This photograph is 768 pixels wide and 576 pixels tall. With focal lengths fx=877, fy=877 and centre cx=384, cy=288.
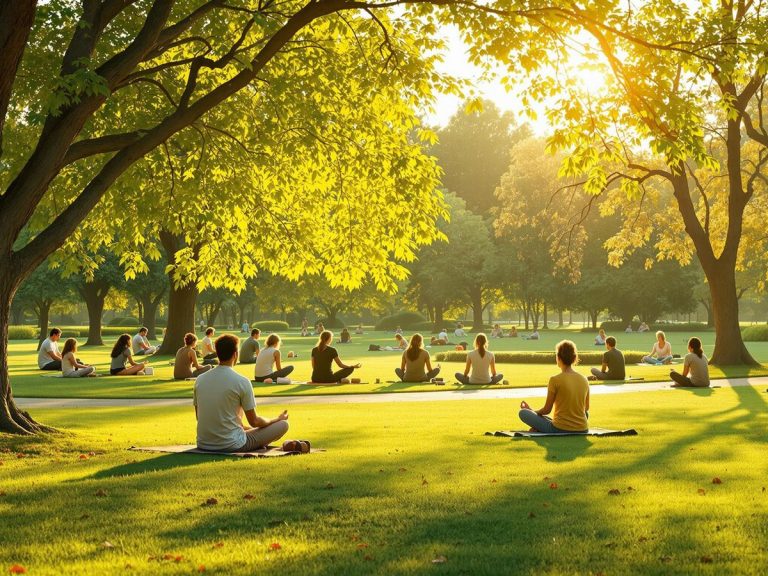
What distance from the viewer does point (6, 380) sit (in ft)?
39.7

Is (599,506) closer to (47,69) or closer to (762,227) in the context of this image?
(47,69)

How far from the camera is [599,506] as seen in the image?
23.8 ft

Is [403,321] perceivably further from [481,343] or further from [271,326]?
[481,343]

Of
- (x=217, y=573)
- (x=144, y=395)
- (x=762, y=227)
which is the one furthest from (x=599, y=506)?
(x=762, y=227)

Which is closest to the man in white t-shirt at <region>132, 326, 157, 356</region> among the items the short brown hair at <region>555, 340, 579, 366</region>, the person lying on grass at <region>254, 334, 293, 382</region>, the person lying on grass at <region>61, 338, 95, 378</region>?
the person lying on grass at <region>61, 338, 95, 378</region>

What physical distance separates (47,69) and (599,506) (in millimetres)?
11644

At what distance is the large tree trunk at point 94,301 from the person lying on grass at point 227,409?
5042 cm

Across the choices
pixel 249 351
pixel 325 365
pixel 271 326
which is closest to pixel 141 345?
pixel 249 351

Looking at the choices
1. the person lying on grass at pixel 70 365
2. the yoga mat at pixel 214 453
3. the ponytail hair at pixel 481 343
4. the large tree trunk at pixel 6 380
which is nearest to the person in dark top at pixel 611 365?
the ponytail hair at pixel 481 343

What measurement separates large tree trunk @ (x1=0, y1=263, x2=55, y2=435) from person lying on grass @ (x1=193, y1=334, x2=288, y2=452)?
310cm

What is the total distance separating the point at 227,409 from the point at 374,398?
35.3 ft

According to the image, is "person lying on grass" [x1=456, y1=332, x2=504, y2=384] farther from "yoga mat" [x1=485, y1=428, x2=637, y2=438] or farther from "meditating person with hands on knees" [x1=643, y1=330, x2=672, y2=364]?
"meditating person with hands on knees" [x1=643, y1=330, x2=672, y2=364]

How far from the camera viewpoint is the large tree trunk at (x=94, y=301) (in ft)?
194

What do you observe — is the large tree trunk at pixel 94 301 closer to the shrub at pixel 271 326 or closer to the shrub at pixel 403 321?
the shrub at pixel 271 326
